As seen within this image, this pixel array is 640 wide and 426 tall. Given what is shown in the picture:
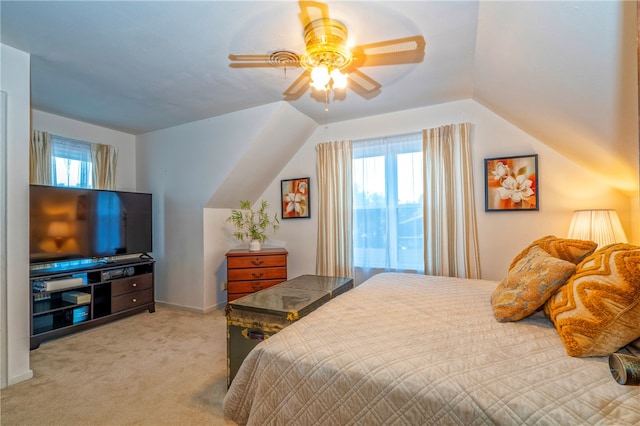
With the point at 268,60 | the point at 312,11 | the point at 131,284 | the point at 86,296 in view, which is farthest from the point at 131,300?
the point at 312,11

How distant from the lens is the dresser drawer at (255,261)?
11.1ft

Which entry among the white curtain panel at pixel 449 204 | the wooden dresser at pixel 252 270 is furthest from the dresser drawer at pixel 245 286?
the white curtain panel at pixel 449 204

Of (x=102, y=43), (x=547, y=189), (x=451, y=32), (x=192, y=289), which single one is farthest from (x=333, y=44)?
(x=192, y=289)

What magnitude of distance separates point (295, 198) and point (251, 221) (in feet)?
2.51

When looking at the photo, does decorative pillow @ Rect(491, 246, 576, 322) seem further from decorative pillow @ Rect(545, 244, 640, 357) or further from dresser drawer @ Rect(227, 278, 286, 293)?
dresser drawer @ Rect(227, 278, 286, 293)

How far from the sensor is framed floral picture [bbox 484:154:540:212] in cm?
280

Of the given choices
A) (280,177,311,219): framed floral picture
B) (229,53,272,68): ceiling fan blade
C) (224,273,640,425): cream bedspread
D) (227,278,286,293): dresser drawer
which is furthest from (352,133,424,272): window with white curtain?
(224,273,640,425): cream bedspread

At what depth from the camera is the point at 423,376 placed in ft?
3.21

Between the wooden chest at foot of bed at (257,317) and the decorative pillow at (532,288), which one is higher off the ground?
the decorative pillow at (532,288)

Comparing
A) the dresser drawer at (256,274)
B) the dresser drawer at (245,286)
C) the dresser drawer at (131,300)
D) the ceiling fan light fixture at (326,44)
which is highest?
the ceiling fan light fixture at (326,44)

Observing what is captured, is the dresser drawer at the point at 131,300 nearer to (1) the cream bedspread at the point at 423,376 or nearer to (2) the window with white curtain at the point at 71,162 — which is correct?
(2) the window with white curtain at the point at 71,162

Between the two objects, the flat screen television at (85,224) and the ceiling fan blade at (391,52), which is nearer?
the ceiling fan blade at (391,52)

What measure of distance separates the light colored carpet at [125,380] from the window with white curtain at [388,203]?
6.49 feet

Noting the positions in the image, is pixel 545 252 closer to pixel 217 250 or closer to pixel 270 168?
pixel 270 168
